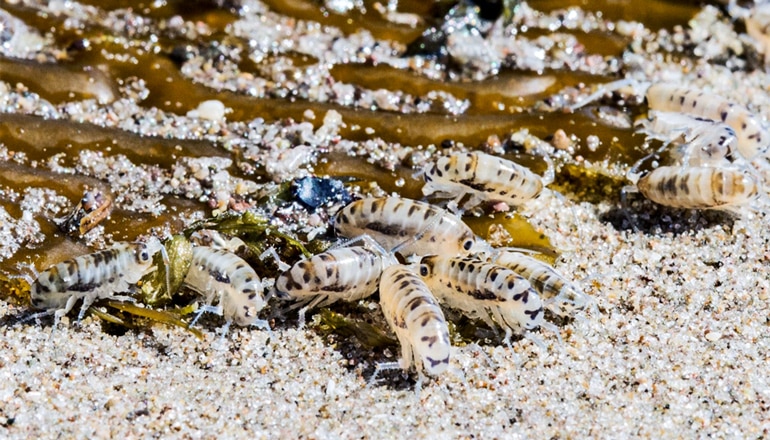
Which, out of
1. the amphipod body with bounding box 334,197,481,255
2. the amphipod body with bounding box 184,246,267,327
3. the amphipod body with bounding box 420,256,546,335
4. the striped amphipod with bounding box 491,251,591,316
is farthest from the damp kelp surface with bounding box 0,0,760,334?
the amphipod body with bounding box 420,256,546,335

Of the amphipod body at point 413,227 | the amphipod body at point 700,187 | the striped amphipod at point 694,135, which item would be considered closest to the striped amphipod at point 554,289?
the amphipod body at point 413,227

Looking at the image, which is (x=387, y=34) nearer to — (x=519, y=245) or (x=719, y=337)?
(x=519, y=245)

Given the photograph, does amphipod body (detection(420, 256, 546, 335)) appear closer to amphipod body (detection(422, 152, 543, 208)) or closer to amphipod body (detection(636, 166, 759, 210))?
amphipod body (detection(422, 152, 543, 208))

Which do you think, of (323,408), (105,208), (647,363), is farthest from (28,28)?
(647,363)

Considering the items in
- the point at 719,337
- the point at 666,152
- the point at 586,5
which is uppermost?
the point at 586,5

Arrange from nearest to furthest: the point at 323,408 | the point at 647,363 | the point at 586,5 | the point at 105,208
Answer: the point at 323,408 → the point at 647,363 → the point at 105,208 → the point at 586,5

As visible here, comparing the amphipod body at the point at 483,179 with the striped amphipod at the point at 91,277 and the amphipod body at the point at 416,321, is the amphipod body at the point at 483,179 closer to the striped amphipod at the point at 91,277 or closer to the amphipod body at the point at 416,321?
the amphipod body at the point at 416,321

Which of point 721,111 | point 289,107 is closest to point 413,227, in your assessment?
point 289,107

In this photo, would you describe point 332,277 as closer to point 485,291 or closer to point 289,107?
point 485,291
